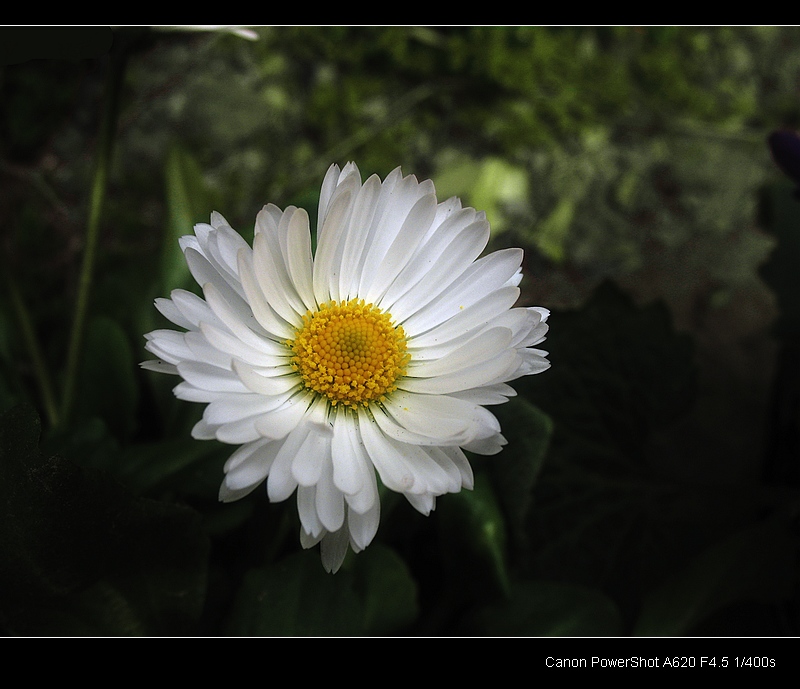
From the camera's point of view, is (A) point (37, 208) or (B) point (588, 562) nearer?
(B) point (588, 562)

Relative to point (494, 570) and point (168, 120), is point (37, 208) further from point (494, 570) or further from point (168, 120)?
point (494, 570)

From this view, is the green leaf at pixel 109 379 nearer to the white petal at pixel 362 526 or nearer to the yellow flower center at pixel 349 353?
the yellow flower center at pixel 349 353

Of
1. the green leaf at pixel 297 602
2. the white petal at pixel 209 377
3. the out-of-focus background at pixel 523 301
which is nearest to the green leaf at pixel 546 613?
the out-of-focus background at pixel 523 301

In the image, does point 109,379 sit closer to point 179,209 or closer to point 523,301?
point 179,209

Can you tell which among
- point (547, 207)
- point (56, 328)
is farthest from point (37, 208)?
point (547, 207)

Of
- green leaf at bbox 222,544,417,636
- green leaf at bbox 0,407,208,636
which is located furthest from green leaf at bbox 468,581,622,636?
green leaf at bbox 0,407,208,636

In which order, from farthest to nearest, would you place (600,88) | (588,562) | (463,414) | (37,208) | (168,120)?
(600,88) < (168,120) < (37,208) < (588,562) < (463,414)

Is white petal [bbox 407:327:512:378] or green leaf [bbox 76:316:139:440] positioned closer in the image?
white petal [bbox 407:327:512:378]

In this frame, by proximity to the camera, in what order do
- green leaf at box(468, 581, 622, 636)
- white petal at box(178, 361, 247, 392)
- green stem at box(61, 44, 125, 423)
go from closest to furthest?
white petal at box(178, 361, 247, 392)
green stem at box(61, 44, 125, 423)
green leaf at box(468, 581, 622, 636)

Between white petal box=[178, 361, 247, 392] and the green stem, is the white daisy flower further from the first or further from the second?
the green stem
